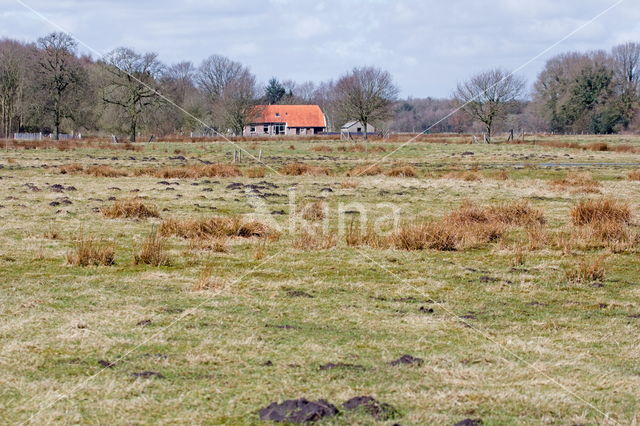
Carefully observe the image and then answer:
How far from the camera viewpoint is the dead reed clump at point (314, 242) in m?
13.9

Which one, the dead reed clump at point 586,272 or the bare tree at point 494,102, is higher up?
the bare tree at point 494,102

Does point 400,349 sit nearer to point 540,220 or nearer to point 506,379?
point 506,379

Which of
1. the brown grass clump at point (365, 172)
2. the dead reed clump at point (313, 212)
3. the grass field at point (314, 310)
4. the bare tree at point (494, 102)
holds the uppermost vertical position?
the bare tree at point (494, 102)

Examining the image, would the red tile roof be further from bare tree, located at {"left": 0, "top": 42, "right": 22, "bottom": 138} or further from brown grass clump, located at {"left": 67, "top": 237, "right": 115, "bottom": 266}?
brown grass clump, located at {"left": 67, "top": 237, "right": 115, "bottom": 266}

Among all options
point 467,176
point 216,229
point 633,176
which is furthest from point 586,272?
point 633,176

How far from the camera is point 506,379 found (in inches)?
263

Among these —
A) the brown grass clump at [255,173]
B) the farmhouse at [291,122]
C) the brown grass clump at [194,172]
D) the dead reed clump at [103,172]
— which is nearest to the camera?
the brown grass clump at [194,172]

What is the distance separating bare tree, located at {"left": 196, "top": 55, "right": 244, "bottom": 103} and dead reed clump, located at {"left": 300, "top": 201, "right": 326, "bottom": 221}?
74.7 metres

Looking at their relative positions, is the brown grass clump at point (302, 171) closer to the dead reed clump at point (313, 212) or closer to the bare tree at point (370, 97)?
the dead reed clump at point (313, 212)

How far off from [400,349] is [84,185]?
19567 mm

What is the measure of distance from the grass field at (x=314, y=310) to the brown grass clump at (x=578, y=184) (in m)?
3.32

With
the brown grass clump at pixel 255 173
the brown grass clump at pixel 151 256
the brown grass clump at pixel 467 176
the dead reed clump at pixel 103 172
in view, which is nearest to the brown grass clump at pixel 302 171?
the brown grass clump at pixel 255 173

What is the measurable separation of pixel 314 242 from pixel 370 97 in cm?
5878

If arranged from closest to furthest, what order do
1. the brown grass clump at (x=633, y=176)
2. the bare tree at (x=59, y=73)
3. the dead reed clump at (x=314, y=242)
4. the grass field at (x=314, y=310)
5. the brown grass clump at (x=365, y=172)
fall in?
the grass field at (x=314, y=310) → the dead reed clump at (x=314, y=242) → the brown grass clump at (x=633, y=176) → the brown grass clump at (x=365, y=172) → the bare tree at (x=59, y=73)
